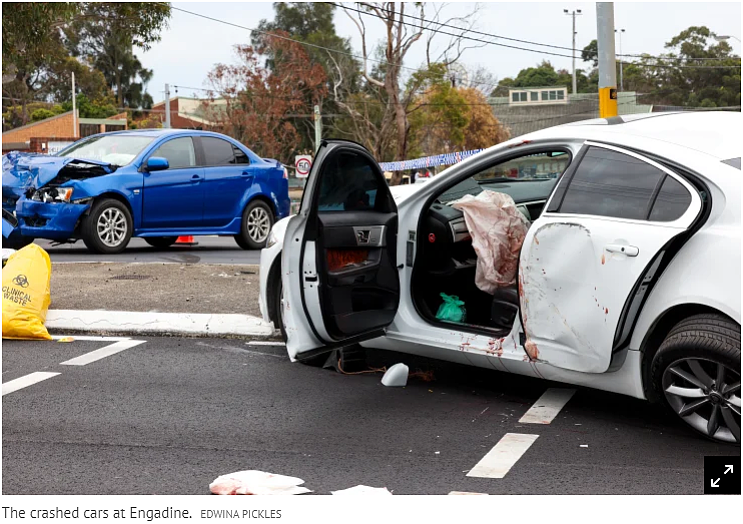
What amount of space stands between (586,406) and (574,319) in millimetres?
804

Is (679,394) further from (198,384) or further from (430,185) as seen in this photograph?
(198,384)

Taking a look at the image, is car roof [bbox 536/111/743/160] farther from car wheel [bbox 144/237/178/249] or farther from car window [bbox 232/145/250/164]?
car wheel [bbox 144/237/178/249]

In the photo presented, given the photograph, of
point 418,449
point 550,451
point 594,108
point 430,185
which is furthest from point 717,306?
point 594,108

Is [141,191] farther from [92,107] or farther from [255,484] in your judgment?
[92,107]

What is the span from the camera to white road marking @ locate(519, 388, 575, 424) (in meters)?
5.11

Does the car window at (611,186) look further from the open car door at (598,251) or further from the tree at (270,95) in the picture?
the tree at (270,95)

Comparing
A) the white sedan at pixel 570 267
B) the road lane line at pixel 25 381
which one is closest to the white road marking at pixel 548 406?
the white sedan at pixel 570 267

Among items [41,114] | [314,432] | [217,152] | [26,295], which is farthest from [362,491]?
[41,114]

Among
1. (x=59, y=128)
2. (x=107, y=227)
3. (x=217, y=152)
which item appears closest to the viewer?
(x=107, y=227)

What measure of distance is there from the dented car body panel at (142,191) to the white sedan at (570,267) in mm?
7055

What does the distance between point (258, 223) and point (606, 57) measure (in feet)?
19.6

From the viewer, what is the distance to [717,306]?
4.27 metres

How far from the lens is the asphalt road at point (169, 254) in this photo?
475 inches

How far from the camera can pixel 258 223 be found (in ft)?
46.1
